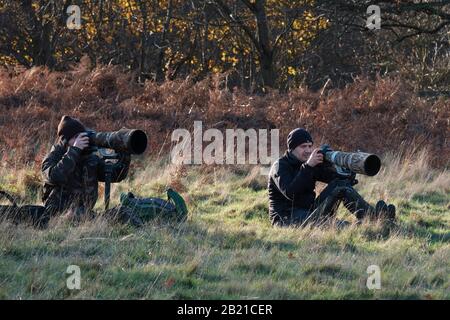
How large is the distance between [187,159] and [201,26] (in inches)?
337

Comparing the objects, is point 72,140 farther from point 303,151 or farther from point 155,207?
point 303,151

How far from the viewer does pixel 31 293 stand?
18.8ft

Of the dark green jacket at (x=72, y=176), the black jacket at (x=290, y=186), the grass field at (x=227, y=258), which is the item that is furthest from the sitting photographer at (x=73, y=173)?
the black jacket at (x=290, y=186)

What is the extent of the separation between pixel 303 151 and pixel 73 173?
7.32 feet

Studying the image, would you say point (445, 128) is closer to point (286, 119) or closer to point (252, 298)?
point (286, 119)

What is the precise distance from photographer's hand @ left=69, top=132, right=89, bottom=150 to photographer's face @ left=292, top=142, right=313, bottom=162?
2.03 metres

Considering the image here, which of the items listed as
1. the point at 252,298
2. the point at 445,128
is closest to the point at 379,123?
the point at 445,128

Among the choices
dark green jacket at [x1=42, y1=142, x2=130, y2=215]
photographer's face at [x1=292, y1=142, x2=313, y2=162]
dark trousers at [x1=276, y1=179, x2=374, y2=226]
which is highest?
photographer's face at [x1=292, y1=142, x2=313, y2=162]

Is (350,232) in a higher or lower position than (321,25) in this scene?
lower

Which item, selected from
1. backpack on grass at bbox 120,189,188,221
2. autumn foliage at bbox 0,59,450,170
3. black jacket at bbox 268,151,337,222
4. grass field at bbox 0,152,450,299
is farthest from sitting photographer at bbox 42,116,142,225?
autumn foliage at bbox 0,59,450,170

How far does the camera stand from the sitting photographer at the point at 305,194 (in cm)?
838

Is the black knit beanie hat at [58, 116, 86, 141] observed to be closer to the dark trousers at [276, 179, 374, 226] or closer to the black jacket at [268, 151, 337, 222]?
the black jacket at [268, 151, 337, 222]

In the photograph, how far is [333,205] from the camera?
851cm

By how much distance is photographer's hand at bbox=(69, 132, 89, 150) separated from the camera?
26.5 feet
